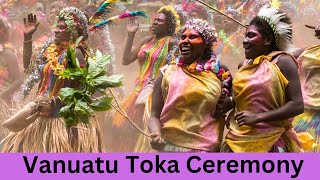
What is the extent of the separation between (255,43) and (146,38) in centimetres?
230

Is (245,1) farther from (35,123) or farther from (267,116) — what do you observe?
Answer: (267,116)

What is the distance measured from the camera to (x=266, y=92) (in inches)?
153

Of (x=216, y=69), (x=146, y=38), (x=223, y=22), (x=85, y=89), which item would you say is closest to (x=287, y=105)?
(x=216, y=69)

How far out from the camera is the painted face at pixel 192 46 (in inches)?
166

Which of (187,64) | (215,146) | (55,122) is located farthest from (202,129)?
(55,122)

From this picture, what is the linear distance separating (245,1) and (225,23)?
0.41 metres

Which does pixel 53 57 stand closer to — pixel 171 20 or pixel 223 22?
pixel 171 20

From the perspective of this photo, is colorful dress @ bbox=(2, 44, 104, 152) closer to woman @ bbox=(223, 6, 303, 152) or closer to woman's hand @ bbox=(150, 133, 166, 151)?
woman's hand @ bbox=(150, 133, 166, 151)

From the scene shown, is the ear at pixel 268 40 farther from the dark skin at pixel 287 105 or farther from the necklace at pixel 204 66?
the necklace at pixel 204 66

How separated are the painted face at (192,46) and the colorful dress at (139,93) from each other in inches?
66.6

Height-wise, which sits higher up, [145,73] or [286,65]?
[286,65]

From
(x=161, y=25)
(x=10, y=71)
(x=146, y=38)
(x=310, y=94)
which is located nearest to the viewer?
(x=310, y=94)

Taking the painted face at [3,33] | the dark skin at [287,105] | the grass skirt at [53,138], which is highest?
the dark skin at [287,105]

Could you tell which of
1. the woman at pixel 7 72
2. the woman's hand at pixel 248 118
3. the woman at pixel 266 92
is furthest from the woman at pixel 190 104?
the woman at pixel 7 72
